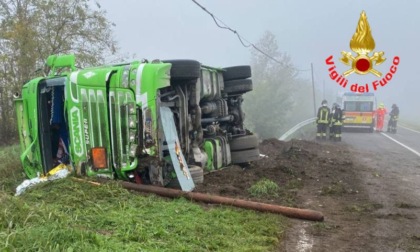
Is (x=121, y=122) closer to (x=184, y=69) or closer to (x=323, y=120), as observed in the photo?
(x=184, y=69)

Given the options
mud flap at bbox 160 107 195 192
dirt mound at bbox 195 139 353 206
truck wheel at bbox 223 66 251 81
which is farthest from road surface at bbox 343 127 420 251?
truck wheel at bbox 223 66 251 81

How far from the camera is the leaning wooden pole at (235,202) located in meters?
4.73

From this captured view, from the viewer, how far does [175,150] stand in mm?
5852

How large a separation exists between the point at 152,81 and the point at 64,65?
7.72 ft

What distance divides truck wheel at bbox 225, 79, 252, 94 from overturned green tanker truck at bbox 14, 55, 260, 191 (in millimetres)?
1281

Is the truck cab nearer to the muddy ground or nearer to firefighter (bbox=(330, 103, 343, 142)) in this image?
firefighter (bbox=(330, 103, 343, 142))

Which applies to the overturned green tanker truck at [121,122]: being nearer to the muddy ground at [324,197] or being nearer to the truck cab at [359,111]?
the muddy ground at [324,197]

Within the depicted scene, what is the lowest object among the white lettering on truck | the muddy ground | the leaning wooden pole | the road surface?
the road surface

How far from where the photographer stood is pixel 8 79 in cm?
1620

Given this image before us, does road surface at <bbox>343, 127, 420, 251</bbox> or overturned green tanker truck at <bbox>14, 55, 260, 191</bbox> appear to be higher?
overturned green tanker truck at <bbox>14, 55, 260, 191</bbox>

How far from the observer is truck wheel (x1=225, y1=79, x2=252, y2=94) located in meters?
8.53

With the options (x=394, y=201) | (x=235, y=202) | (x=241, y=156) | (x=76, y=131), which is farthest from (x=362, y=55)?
(x=76, y=131)

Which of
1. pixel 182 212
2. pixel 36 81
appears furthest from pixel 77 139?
pixel 182 212

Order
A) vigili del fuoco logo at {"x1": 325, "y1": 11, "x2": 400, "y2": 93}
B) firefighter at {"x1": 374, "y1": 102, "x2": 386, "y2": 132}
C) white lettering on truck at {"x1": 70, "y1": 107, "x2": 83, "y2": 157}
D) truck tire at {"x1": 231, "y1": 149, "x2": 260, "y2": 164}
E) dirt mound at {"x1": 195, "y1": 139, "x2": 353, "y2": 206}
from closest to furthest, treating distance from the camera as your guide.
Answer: white lettering on truck at {"x1": 70, "y1": 107, "x2": 83, "y2": 157}, dirt mound at {"x1": 195, "y1": 139, "x2": 353, "y2": 206}, vigili del fuoco logo at {"x1": 325, "y1": 11, "x2": 400, "y2": 93}, truck tire at {"x1": 231, "y1": 149, "x2": 260, "y2": 164}, firefighter at {"x1": 374, "y1": 102, "x2": 386, "y2": 132}
